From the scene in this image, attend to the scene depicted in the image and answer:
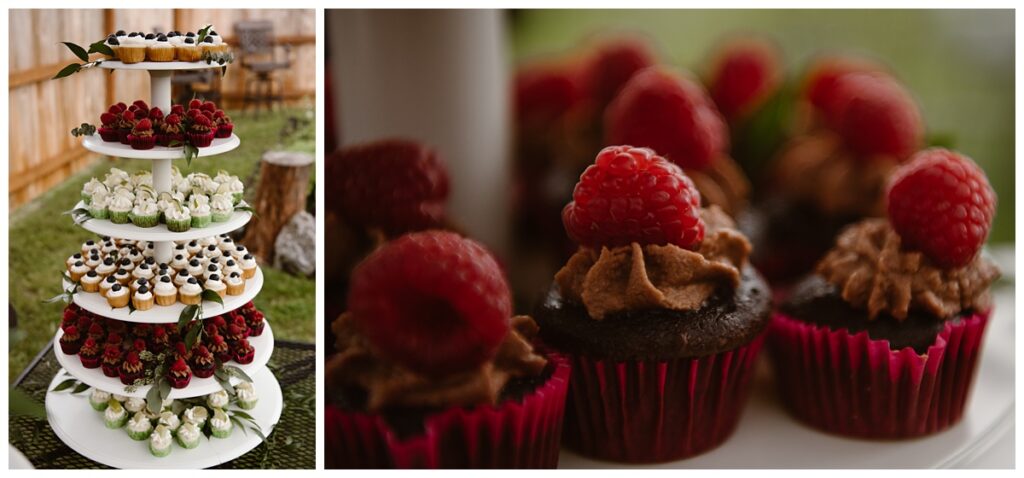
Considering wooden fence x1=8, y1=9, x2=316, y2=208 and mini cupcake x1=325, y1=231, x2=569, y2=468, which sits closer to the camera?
mini cupcake x1=325, y1=231, x2=569, y2=468

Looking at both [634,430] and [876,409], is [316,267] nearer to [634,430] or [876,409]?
[634,430]

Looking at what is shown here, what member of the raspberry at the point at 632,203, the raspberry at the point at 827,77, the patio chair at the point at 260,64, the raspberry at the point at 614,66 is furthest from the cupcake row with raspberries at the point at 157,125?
the raspberry at the point at 827,77

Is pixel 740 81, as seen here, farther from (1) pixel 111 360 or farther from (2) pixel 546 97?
(1) pixel 111 360

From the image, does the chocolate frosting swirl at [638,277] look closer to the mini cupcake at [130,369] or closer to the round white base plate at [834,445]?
the round white base plate at [834,445]

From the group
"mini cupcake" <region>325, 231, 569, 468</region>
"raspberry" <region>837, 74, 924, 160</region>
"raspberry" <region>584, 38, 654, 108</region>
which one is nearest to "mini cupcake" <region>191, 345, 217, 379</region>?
"mini cupcake" <region>325, 231, 569, 468</region>

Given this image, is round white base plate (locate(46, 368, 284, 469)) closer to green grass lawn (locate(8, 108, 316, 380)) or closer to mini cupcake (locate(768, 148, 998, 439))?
green grass lawn (locate(8, 108, 316, 380))

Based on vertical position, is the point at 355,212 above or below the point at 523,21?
below

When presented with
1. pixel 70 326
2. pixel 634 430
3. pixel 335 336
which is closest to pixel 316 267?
pixel 335 336
